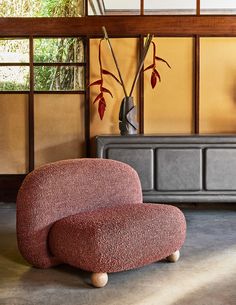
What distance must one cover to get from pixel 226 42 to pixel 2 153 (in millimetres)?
2189

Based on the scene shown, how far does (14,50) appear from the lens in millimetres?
4465

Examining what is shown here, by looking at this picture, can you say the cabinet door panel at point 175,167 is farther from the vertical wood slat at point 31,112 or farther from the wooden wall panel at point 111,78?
the vertical wood slat at point 31,112

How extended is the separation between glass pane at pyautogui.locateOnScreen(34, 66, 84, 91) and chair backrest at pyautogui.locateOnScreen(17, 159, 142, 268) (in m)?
1.74

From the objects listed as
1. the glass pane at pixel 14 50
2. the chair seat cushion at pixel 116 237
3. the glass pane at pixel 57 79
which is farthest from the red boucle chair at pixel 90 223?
the glass pane at pixel 14 50

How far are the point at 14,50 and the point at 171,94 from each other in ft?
4.72

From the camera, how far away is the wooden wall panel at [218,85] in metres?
4.36

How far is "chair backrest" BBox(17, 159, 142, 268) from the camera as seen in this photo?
8.45 ft

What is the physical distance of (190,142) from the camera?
391 cm

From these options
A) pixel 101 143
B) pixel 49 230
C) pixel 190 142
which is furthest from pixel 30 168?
pixel 49 230

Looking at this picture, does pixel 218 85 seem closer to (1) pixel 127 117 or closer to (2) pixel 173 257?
(1) pixel 127 117

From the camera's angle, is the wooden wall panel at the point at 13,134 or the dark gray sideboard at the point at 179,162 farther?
the wooden wall panel at the point at 13,134

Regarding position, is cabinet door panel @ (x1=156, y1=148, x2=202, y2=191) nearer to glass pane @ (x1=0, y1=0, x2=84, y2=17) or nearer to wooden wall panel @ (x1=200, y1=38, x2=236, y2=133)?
wooden wall panel @ (x1=200, y1=38, x2=236, y2=133)

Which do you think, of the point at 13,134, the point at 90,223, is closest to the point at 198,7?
the point at 13,134

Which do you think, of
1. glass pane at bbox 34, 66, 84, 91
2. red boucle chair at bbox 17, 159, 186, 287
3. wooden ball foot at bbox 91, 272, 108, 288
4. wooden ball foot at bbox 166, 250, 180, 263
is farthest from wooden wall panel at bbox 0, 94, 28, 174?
wooden ball foot at bbox 91, 272, 108, 288
